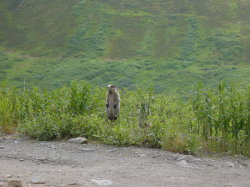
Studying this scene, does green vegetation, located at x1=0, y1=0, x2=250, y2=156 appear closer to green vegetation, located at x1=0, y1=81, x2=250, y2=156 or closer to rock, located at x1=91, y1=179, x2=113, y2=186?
green vegetation, located at x1=0, y1=81, x2=250, y2=156

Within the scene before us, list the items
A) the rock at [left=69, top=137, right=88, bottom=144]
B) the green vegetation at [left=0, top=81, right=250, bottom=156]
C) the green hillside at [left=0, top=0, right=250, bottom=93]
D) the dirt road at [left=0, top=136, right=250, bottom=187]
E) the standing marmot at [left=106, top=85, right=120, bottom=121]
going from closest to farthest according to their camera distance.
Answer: the dirt road at [left=0, top=136, right=250, bottom=187] → the green vegetation at [left=0, top=81, right=250, bottom=156] → the rock at [left=69, top=137, right=88, bottom=144] → the standing marmot at [left=106, top=85, right=120, bottom=121] → the green hillside at [left=0, top=0, right=250, bottom=93]

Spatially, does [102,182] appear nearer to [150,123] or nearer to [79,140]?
[79,140]

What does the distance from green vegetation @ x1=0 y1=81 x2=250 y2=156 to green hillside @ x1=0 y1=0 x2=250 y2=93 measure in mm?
28079

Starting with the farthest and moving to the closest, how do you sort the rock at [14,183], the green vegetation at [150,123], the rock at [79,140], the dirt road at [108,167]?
the rock at [79,140]
the green vegetation at [150,123]
the dirt road at [108,167]
the rock at [14,183]

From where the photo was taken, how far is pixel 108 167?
7.48 m

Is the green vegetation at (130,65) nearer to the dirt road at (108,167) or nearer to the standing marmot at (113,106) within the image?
the standing marmot at (113,106)

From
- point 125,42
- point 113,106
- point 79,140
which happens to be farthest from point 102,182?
point 125,42

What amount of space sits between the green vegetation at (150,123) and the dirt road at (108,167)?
39 centimetres

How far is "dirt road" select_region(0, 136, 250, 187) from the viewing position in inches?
257

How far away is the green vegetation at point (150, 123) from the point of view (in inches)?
350

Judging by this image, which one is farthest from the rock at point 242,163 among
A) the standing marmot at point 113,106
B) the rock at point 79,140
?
the standing marmot at point 113,106

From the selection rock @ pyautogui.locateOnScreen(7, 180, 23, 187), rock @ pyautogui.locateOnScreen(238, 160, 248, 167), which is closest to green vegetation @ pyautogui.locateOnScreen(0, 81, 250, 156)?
rock @ pyautogui.locateOnScreen(238, 160, 248, 167)

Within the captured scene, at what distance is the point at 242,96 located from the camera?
28.9ft

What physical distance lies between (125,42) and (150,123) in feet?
159
